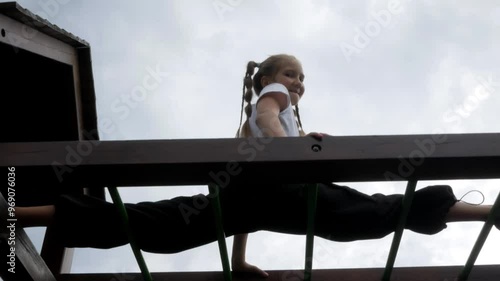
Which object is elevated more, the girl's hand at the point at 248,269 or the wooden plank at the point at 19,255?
the girl's hand at the point at 248,269

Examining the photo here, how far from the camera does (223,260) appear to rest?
2283 millimetres

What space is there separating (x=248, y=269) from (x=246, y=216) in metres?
0.37

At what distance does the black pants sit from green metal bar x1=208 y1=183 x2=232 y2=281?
0.11 m

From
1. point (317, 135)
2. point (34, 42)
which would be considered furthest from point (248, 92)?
point (317, 135)

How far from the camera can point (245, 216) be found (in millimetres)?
2371

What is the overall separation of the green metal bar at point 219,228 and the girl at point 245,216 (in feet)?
0.37

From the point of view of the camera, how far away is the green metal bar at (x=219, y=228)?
1984mm

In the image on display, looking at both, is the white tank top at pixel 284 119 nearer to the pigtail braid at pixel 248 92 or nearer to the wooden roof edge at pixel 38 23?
the pigtail braid at pixel 248 92

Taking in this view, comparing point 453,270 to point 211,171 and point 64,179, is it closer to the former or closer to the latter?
A: point 211,171

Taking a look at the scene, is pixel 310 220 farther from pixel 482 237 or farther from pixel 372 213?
pixel 482 237

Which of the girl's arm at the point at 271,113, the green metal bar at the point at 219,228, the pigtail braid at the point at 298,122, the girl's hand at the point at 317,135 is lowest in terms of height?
the green metal bar at the point at 219,228

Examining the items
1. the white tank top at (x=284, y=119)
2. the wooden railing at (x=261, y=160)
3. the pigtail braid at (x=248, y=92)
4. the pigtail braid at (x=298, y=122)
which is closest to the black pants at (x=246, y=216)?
the wooden railing at (x=261, y=160)

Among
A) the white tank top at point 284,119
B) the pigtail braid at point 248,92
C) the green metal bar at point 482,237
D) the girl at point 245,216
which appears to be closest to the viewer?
the green metal bar at point 482,237

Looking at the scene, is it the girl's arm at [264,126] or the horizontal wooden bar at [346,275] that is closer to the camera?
the horizontal wooden bar at [346,275]
